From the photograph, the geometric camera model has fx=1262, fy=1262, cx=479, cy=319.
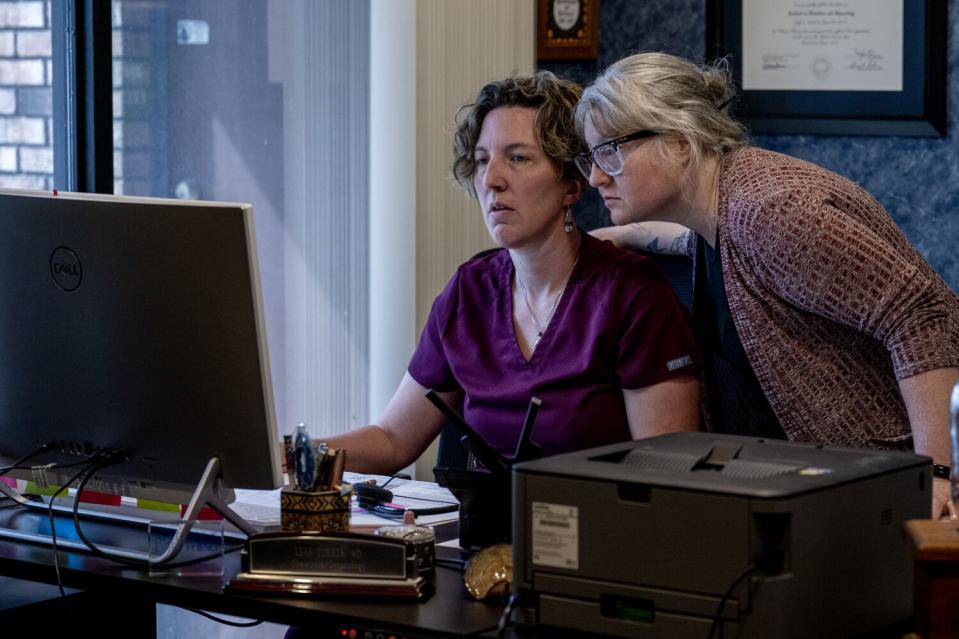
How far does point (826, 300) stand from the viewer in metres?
1.73

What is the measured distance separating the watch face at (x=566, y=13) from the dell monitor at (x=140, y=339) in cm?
196

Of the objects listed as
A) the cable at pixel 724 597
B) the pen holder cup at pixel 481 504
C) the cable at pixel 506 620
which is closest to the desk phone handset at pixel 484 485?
the pen holder cup at pixel 481 504

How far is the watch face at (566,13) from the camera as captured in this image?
10.7ft

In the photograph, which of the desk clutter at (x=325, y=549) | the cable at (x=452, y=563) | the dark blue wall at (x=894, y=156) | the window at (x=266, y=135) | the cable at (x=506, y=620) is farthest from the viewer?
the dark blue wall at (x=894, y=156)

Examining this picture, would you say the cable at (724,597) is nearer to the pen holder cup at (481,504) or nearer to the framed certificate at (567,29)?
the pen holder cup at (481,504)

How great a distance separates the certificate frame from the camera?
297 cm

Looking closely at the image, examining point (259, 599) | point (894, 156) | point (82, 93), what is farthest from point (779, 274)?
point (82, 93)

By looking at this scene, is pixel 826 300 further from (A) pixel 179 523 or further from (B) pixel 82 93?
(B) pixel 82 93

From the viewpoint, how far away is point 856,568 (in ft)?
4.00

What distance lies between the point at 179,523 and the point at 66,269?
0.35 meters

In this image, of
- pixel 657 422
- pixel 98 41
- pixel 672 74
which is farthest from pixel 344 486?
pixel 98 41

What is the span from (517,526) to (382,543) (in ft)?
0.69

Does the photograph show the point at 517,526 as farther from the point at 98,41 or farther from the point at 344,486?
the point at 98,41

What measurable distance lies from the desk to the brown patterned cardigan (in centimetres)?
59
